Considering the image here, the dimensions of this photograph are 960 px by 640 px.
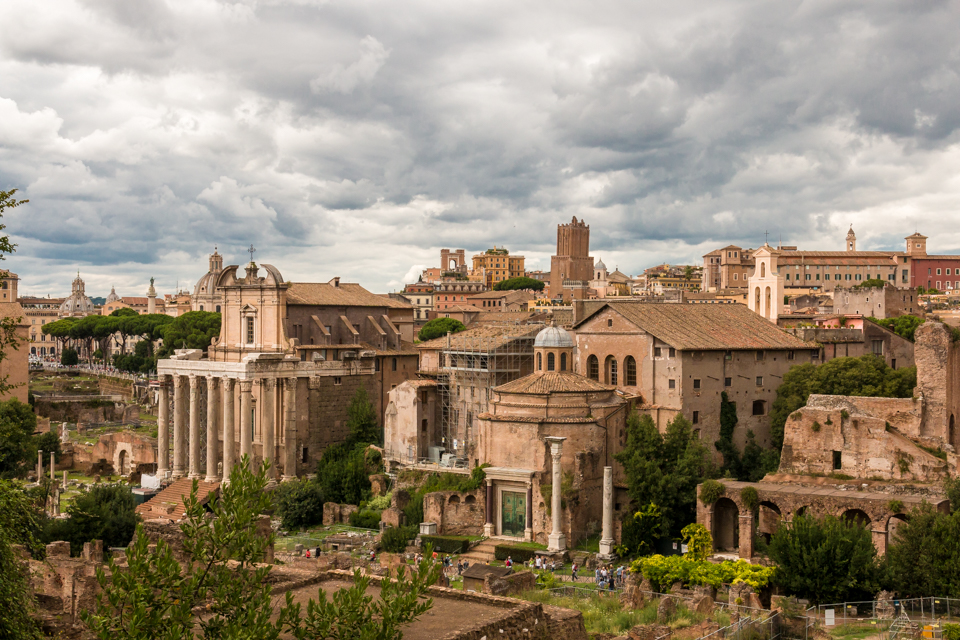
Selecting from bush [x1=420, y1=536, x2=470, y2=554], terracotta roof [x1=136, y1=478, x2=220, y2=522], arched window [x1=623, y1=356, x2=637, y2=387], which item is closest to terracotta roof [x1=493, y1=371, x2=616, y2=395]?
arched window [x1=623, y1=356, x2=637, y2=387]

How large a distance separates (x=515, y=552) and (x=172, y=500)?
21.1 metres

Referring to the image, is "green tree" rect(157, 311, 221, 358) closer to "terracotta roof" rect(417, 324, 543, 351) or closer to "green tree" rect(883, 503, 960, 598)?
"terracotta roof" rect(417, 324, 543, 351)

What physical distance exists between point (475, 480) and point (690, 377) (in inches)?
453

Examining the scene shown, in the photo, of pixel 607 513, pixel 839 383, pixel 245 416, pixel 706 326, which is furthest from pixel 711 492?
pixel 245 416

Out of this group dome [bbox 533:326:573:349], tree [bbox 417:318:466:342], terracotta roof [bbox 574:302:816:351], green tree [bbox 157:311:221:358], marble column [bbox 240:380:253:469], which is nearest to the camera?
dome [bbox 533:326:573:349]

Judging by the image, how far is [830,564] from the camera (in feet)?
108

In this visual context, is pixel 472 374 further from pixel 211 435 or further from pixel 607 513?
pixel 211 435

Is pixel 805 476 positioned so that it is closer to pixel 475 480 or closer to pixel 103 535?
pixel 475 480

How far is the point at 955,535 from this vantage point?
3209 centimetres

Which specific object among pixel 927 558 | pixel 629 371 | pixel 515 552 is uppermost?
pixel 629 371

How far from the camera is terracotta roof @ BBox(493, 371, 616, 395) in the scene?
44.6 m

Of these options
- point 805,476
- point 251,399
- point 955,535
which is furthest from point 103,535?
point 955,535

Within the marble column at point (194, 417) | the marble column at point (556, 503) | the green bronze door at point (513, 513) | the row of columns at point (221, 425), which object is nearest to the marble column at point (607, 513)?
the marble column at point (556, 503)

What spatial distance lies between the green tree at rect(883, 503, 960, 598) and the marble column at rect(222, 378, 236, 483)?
111ft
